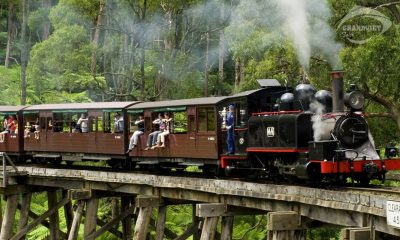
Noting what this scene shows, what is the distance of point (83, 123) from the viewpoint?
23047mm

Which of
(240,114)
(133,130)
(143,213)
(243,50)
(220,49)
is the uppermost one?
(220,49)

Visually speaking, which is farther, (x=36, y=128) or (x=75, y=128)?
(x=36, y=128)

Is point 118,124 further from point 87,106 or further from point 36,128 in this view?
point 36,128

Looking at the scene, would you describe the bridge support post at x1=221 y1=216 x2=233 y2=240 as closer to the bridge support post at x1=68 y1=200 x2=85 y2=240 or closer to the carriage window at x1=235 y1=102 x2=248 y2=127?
the carriage window at x1=235 y1=102 x2=248 y2=127

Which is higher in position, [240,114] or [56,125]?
[240,114]

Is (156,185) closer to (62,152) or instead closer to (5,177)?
(5,177)

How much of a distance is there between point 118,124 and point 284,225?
1010 cm

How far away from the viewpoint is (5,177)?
65.4ft

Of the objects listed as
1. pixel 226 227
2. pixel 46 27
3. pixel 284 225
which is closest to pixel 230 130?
pixel 226 227

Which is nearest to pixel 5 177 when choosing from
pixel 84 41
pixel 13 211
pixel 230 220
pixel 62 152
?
pixel 13 211

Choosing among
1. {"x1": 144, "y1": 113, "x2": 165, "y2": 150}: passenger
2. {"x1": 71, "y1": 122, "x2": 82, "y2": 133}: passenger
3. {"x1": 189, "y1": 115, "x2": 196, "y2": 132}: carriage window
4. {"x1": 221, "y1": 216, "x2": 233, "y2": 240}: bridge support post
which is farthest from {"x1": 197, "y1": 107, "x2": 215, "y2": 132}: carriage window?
{"x1": 71, "y1": 122, "x2": 82, "y2": 133}: passenger

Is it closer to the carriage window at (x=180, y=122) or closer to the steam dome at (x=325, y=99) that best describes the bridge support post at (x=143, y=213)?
the carriage window at (x=180, y=122)

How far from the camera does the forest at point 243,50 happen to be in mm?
21422

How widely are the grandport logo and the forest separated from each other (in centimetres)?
3
